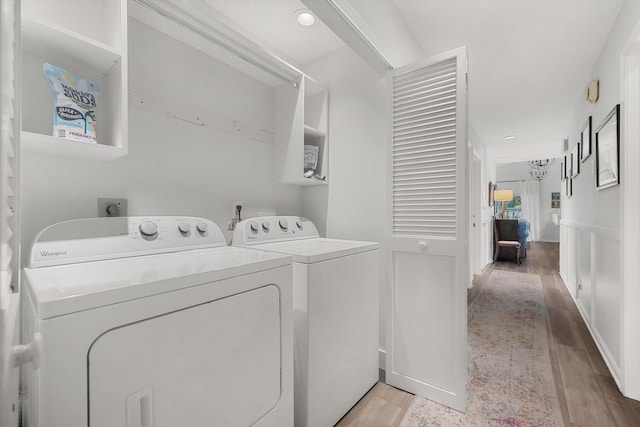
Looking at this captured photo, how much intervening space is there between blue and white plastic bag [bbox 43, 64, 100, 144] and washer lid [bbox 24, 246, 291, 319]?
1.59 ft

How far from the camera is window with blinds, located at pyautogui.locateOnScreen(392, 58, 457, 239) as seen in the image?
5.05ft

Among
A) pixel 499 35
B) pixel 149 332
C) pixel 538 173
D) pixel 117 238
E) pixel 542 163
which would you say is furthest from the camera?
pixel 538 173

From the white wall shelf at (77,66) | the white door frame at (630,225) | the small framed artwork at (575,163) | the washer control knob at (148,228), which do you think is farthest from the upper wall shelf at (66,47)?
the small framed artwork at (575,163)

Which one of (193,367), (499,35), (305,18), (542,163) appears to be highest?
(542,163)

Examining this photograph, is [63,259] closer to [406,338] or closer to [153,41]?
[153,41]

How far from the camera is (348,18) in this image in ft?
4.39

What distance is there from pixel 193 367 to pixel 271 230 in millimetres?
1023

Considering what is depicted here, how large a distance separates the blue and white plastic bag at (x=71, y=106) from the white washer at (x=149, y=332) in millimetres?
332

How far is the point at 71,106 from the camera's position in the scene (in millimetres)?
1067

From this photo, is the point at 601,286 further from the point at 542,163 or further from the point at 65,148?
the point at 542,163

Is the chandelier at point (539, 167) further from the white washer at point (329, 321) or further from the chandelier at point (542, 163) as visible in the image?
the white washer at point (329, 321)

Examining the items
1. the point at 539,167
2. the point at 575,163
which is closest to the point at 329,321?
the point at 575,163

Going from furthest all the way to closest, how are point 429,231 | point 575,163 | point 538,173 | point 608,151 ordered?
point 538,173
point 575,163
point 608,151
point 429,231

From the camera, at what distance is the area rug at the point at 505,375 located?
1.48 m
